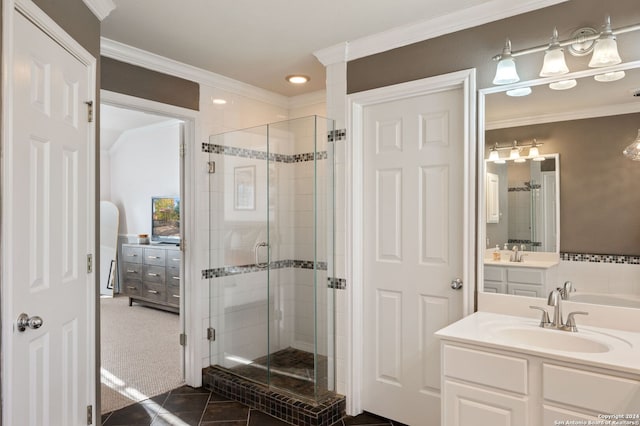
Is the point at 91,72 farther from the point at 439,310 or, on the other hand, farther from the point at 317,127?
the point at 439,310

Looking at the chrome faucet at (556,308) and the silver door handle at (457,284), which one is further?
the silver door handle at (457,284)

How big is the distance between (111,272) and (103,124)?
7.99 ft

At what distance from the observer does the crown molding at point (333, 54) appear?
9.70 ft

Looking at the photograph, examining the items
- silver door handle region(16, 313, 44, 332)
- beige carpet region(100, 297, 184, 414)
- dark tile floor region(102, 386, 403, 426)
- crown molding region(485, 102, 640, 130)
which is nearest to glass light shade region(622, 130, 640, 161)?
crown molding region(485, 102, 640, 130)

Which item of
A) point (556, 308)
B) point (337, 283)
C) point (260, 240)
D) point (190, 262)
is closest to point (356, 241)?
point (337, 283)

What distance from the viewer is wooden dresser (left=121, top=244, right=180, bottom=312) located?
19.8 ft

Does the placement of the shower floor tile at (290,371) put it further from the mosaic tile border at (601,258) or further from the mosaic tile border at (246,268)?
the mosaic tile border at (601,258)

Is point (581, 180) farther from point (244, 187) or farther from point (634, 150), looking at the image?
point (244, 187)

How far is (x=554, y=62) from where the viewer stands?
7.20ft

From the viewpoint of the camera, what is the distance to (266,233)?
134 inches

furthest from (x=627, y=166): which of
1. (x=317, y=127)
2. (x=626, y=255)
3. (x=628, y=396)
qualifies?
(x=317, y=127)

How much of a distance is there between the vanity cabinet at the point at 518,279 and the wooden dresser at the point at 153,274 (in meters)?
4.55

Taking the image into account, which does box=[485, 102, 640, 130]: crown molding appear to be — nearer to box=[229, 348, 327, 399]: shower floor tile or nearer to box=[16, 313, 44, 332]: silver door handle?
box=[229, 348, 327, 399]: shower floor tile

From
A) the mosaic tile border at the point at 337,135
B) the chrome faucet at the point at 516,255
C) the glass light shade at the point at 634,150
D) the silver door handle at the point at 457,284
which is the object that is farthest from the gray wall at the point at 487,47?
the silver door handle at the point at 457,284
